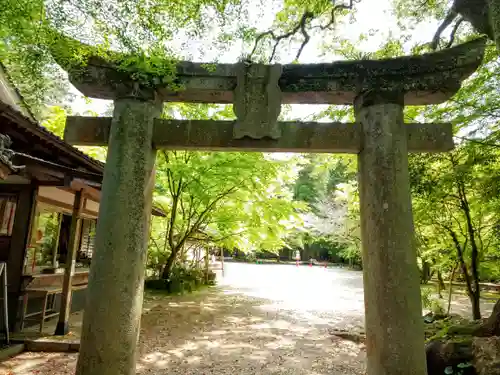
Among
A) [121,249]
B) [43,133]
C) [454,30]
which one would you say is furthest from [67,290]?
[454,30]

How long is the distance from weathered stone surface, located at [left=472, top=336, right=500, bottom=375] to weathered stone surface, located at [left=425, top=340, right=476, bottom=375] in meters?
0.11

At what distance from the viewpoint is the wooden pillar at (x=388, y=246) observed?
3426mm

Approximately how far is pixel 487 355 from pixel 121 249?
465cm

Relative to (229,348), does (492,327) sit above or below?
above

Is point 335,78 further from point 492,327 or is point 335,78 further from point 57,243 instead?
point 57,243

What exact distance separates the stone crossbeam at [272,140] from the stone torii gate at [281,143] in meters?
0.01

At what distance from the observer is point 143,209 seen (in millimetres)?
3783

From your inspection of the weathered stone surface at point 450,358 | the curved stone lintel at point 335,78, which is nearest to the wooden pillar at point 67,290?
the curved stone lintel at point 335,78

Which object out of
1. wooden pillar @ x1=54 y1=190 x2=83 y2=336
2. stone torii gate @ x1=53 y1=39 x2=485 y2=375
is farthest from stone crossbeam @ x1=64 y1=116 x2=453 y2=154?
wooden pillar @ x1=54 y1=190 x2=83 y2=336

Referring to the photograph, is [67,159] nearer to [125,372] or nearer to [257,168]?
[125,372]

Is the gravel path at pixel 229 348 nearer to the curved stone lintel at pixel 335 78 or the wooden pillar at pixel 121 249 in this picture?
the wooden pillar at pixel 121 249

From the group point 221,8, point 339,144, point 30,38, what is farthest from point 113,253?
point 221,8

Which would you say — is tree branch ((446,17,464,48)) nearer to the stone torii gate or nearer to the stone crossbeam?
the stone torii gate

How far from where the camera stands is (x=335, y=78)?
4.12 metres
